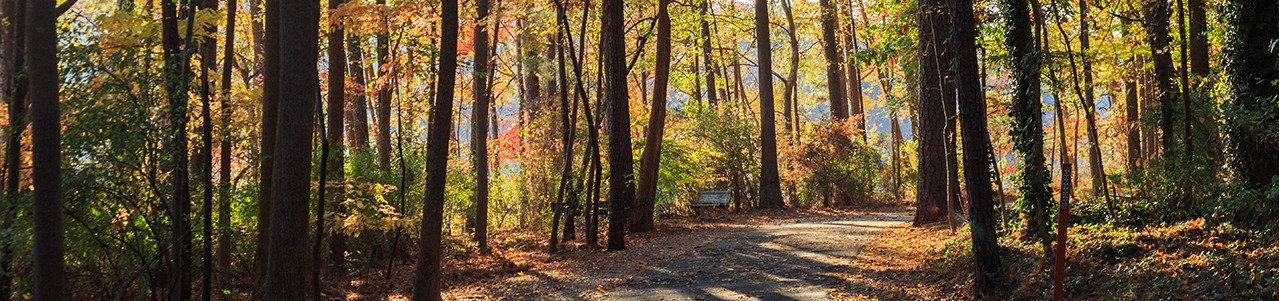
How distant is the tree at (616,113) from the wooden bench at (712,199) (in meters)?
4.11

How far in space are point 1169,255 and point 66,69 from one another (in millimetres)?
9671

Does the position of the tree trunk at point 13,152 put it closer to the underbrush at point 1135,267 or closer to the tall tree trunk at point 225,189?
the tall tree trunk at point 225,189

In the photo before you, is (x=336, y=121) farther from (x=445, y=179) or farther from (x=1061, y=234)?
(x=1061, y=234)

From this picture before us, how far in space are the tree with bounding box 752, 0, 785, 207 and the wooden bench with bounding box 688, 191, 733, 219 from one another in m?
2.00

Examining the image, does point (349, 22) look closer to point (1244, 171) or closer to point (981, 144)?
point (981, 144)

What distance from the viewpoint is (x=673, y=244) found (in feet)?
37.3

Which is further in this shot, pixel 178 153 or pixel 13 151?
pixel 178 153

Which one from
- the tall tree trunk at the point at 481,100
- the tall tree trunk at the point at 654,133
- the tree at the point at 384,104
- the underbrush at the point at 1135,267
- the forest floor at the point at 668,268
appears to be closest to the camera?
the underbrush at the point at 1135,267

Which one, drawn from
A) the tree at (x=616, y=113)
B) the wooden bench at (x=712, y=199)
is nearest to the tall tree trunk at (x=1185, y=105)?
the tree at (x=616, y=113)

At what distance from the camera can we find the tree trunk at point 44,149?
5512mm

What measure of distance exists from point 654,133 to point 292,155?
7.38 metres

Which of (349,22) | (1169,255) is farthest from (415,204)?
(1169,255)

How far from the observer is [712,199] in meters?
15.6

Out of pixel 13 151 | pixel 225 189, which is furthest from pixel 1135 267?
pixel 13 151
